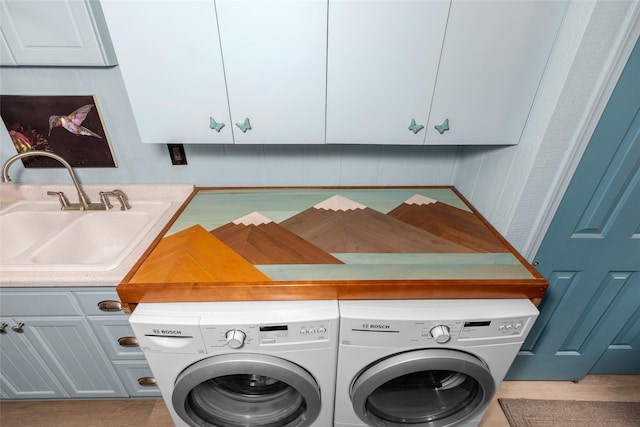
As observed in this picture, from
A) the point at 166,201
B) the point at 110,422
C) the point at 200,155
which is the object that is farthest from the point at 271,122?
the point at 110,422

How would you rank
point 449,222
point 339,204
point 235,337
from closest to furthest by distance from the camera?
point 235,337
point 449,222
point 339,204

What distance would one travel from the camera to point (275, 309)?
97 cm

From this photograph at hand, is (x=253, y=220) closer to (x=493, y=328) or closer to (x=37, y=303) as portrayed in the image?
(x=37, y=303)

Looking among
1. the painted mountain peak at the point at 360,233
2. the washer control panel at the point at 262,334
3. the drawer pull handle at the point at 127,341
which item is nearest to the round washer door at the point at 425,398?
the washer control panel at the point at 262,334

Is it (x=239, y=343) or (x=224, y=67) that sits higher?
(x=224, y=67)

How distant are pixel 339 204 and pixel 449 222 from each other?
1.71 feet

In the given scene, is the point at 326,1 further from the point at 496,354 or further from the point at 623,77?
the point at 496,354

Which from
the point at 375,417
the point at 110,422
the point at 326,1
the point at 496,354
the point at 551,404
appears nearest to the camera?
the point at 326,1

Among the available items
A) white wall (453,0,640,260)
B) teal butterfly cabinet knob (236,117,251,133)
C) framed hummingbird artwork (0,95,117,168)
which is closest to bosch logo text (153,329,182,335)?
teal butterfly cabinet knob (236,117,251,133)

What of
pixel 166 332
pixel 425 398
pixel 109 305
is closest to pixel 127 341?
pixel 109 305

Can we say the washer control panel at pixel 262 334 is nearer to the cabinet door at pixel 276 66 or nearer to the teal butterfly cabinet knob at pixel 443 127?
the cabinet door at pixel 276 66

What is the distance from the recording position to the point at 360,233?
124 cm

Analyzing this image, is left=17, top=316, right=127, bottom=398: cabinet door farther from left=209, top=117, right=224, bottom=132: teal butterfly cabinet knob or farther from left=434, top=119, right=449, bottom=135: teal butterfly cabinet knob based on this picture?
left=434, top=119, right=449, bottom=135: teal butterfly cabinet knob

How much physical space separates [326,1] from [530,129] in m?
0.89
